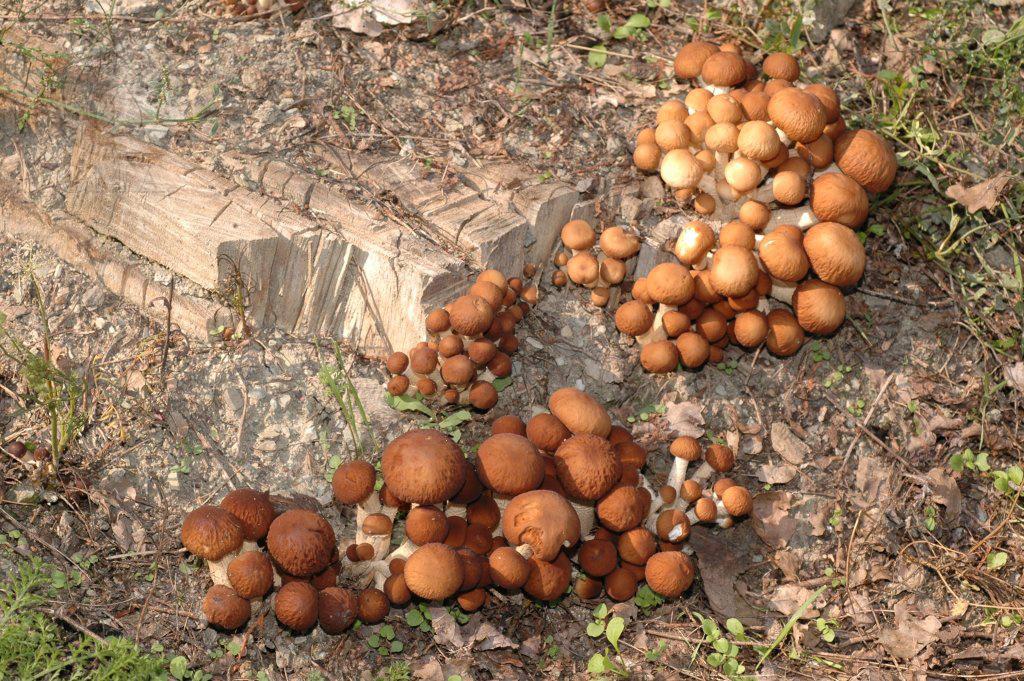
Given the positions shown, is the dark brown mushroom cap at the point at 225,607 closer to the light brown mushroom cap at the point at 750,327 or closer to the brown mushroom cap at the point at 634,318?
the brown mushroom cap at the point at 634,318

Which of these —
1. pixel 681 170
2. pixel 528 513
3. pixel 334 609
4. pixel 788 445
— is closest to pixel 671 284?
pixel 681 170

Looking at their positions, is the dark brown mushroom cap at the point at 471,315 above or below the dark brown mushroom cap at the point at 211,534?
above

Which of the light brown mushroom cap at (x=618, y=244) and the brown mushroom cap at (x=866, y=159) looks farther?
the light brown mushroom cap at (x=618, y=244)

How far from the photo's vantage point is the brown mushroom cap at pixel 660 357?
544 cm

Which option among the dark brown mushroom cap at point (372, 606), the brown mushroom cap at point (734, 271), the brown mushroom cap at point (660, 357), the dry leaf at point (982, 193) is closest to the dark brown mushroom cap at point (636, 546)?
the brown mushroom cap at point (660, 357)

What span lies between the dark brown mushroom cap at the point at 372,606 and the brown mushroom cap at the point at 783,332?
9.96 feet

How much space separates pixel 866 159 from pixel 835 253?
31.3 inches

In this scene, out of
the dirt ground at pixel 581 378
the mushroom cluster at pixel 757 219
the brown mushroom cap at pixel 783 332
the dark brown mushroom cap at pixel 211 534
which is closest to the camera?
the dark brown mushroom cap at pixel 211 534

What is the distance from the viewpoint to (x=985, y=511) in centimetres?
534

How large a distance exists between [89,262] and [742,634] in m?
4.75

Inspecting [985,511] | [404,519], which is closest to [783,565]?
[985,511]

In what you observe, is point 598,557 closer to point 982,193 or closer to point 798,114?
point 798,114

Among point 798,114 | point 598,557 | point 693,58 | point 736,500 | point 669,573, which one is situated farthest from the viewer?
point 693,58

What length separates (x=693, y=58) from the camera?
6078 millimetres
